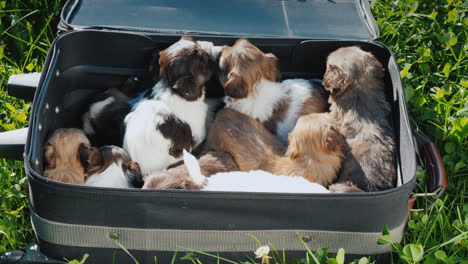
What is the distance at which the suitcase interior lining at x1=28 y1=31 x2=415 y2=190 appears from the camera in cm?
322

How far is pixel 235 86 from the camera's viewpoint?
3.30m

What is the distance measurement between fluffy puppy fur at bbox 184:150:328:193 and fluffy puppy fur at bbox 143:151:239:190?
1.8 inches

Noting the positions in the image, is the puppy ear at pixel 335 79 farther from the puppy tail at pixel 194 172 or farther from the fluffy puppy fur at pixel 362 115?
the puppy tail at pixel 194 172

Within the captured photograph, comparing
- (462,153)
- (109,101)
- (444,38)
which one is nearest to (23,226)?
(109,101)

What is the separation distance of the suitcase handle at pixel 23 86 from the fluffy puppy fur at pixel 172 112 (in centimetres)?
60

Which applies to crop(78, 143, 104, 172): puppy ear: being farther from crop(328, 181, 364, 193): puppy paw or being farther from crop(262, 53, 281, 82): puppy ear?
crop(328, 181, 364, 193): puppy paw

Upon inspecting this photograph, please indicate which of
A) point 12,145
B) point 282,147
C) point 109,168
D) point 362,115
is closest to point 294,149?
point 282,147

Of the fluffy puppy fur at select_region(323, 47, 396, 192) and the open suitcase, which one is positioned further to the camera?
the fluffy puppy fur at select_region(323, 47, 396, 192)

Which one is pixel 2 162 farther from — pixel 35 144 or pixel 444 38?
pixel 444 38

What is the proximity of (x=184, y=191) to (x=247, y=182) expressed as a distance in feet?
1.53

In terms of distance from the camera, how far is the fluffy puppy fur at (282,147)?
3.01 metres

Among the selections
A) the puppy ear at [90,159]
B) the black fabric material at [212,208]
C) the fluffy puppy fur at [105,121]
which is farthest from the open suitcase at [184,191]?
the puppy ear at [90,159]

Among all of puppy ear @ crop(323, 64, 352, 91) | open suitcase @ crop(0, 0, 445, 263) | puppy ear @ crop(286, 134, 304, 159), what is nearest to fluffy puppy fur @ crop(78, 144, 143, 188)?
open suitcase @ crop(0, 0, 445, 263)

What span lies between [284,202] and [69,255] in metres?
0.97
